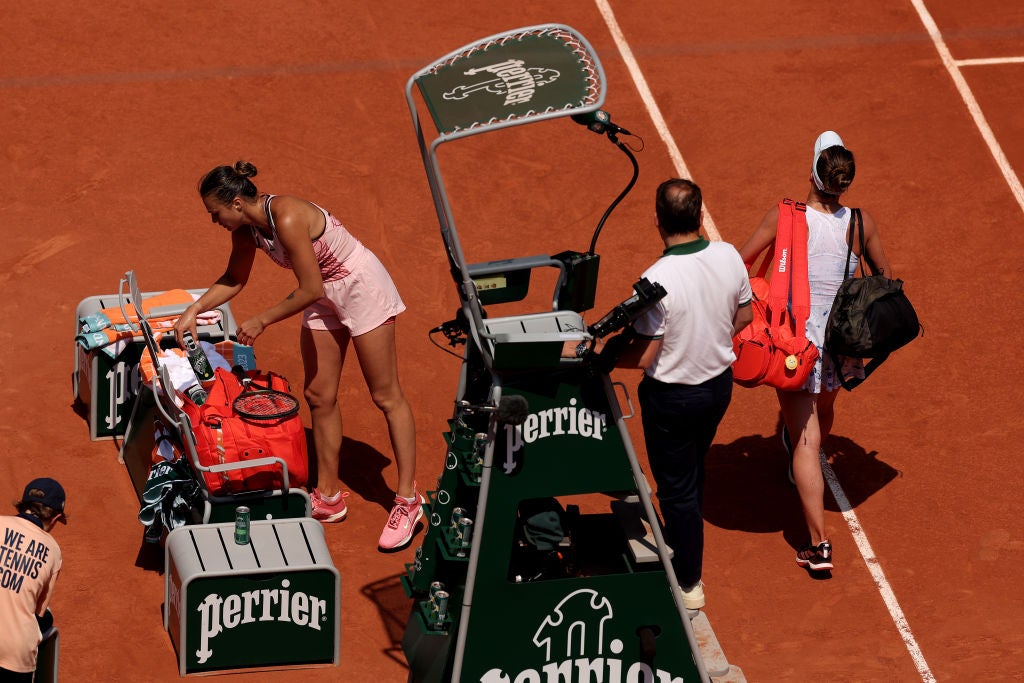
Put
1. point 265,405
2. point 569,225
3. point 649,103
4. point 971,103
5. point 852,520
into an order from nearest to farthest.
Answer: point 265,405 → point 852,520 → point 569,225 → point 649,103 → point 971,103

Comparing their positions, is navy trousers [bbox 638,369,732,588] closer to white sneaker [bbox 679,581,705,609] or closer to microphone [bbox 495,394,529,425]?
white sneaker [bbox 679,581,705,609]

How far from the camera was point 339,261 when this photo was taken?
7570 mm

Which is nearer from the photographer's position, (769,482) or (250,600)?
(250,600)

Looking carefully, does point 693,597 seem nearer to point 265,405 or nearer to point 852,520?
point 852,520

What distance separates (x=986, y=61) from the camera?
40.7 ft

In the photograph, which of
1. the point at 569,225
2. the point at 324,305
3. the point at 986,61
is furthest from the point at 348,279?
the point at 986,61

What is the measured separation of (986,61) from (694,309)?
700cm

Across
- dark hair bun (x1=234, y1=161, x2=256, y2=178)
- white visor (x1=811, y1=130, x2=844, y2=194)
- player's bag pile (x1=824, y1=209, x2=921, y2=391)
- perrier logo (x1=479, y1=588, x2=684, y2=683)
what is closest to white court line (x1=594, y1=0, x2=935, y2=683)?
player's bag pile (x1=824, y1=209, x2=921, y2=391)

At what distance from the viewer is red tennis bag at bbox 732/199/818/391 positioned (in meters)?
7.56

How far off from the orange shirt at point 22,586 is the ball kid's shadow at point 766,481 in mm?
3610

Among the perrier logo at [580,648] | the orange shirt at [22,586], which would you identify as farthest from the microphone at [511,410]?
the orange shirt at [22,586]

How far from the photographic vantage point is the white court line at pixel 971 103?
11242 mm

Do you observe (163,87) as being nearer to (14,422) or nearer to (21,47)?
(21,47)

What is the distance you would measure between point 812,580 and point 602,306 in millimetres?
2663
